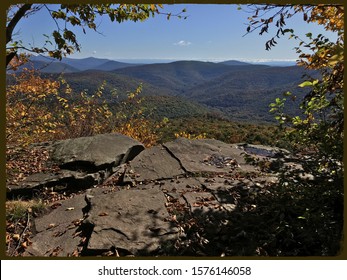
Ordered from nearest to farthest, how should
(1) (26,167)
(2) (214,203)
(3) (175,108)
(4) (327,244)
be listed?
(4) (327,244), (2) (214,203), (1) (26,167), (3) (175,108)

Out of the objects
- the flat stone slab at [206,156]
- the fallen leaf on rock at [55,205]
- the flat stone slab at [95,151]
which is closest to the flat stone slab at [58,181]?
the flat stone slab at [95,151]

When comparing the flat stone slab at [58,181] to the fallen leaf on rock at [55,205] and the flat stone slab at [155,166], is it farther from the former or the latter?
the flat stone slab at [155,166]

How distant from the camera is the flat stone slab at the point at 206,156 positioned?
324 inches

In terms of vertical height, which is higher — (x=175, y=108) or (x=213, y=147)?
(x=213, y=147)

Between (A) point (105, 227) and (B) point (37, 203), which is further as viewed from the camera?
(B) point (37, 203)

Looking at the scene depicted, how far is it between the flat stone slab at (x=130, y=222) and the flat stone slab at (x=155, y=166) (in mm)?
1248

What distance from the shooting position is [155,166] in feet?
26.6

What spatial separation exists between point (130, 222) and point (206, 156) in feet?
14.1

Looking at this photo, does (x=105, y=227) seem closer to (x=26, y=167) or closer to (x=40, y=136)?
(x=26, y=167)

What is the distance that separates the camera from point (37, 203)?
6.45 m

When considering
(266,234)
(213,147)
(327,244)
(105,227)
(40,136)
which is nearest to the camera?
(327,244)

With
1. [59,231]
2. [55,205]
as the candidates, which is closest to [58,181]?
[55,205]
